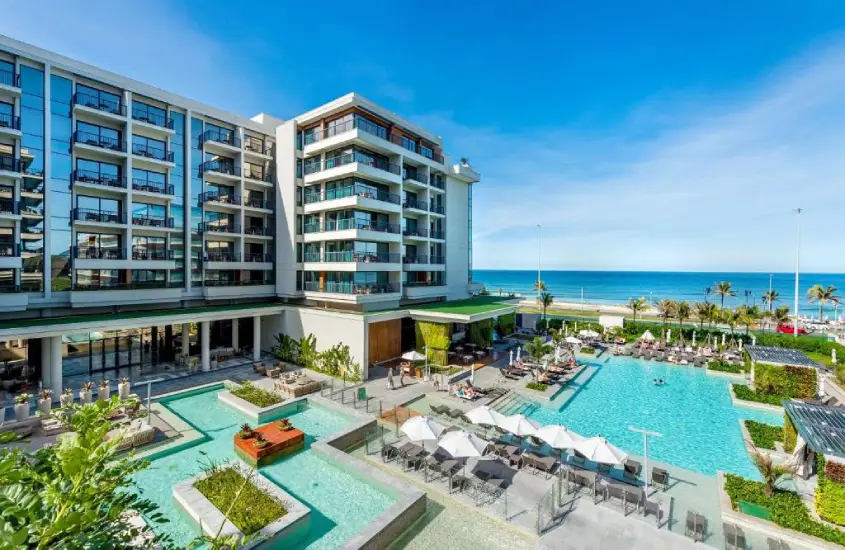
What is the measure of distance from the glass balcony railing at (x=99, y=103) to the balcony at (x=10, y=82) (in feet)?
8.01

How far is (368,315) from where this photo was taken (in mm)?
26234

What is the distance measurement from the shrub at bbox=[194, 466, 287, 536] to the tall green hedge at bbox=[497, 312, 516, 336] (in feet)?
98.5

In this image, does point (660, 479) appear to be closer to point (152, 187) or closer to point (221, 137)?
point (152, 187)

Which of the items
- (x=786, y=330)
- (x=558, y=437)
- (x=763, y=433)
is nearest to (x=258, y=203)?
(x=558, y=437)

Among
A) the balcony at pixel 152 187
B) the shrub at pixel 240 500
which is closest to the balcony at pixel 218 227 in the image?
the balcony at pixel 152 187

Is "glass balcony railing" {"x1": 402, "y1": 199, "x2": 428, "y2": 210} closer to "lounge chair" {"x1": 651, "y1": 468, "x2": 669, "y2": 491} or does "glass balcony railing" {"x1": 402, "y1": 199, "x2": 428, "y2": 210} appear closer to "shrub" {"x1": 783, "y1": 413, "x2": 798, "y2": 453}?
"lounge chair" {"x1": 651, "y1": 468, "x2": 669, "y2": 491}

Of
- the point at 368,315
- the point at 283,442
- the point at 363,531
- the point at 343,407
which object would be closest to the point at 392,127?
the point at 368,315

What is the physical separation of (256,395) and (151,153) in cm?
1908

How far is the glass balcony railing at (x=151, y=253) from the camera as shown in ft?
87.0

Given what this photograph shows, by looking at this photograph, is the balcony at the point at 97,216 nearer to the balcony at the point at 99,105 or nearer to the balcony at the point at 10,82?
the balcony at the point at 99,105

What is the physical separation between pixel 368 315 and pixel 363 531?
16.1m

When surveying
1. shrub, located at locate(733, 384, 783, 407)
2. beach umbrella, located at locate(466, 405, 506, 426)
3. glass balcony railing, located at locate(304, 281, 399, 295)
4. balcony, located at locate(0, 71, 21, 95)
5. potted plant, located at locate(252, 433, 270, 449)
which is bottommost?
shrub, located at locate(733, 384, 783, 407)

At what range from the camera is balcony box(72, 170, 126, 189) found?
2416 cm

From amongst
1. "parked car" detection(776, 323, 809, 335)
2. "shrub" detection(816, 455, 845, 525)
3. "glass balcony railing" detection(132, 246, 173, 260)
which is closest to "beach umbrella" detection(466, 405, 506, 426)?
"shrub" detection(816, 455, 845, 525)
